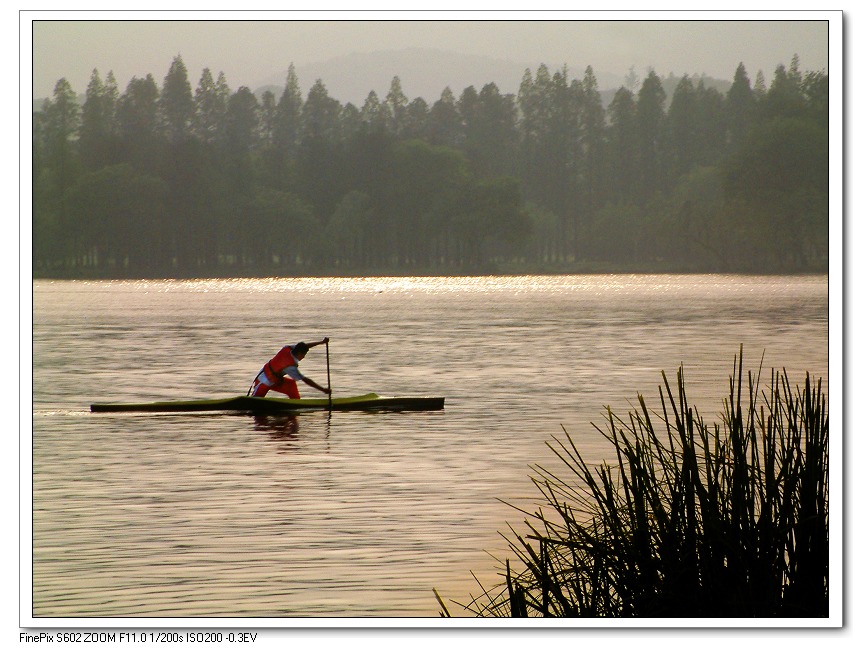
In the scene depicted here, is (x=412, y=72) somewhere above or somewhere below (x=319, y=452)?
above

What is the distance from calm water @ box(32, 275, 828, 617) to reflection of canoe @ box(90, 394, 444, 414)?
0.21m

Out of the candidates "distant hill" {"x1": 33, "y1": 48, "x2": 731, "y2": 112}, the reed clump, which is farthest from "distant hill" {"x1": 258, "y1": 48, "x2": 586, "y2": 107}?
the reed clump

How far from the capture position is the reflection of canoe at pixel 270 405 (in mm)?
13789

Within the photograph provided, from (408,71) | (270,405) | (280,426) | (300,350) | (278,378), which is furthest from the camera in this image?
(280,426)

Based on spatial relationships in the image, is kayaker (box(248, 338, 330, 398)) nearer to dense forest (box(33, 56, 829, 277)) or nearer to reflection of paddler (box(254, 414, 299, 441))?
reflection of paddler (box(254, 414, 299, 441))

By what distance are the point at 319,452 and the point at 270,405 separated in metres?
1.55

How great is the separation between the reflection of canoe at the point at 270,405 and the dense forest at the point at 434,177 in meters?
1.68

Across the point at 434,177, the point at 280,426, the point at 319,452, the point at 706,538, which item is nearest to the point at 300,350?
the point at 319,452

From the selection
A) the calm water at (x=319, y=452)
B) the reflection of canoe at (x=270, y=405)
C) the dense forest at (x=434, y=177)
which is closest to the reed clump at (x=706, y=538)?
the calm water at (x=319, y=452)

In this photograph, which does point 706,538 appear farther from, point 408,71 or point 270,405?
point 270,405

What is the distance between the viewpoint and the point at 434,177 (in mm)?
29062

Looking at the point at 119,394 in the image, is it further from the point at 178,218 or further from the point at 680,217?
the point at 680,217
